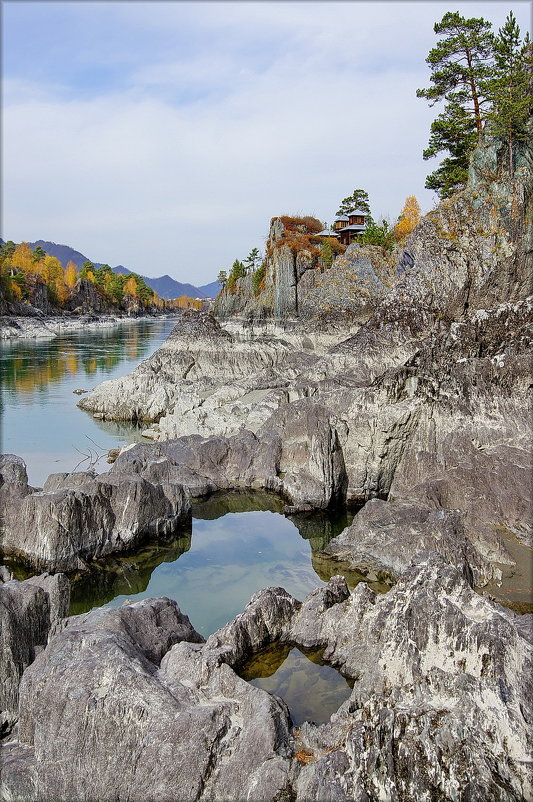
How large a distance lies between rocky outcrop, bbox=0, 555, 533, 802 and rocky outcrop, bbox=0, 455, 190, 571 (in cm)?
→ 556

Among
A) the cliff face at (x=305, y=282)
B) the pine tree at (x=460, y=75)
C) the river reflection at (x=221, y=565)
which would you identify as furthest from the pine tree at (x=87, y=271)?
the river reflection at (x=221, y=565)

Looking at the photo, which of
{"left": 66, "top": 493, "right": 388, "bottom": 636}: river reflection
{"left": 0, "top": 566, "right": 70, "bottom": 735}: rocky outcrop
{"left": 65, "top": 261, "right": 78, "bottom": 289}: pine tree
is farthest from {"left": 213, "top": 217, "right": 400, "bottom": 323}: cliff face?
{"left": 65, "top": 261, "right": 78, "bottom": 289}: pine tree

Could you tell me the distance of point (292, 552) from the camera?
46.8ft

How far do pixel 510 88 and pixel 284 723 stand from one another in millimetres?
31533

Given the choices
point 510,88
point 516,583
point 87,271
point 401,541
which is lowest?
point 516,583

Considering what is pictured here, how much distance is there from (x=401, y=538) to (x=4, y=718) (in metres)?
7.62

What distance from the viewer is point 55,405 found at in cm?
3209

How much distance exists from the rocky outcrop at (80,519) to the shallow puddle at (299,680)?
547 centimetres

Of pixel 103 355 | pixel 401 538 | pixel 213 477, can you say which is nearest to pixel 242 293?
pixel 103 355

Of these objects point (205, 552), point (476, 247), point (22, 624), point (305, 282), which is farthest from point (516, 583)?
point (305, 282)

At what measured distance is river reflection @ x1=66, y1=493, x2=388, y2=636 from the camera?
12000mm

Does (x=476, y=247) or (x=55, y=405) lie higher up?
(x=476, y=247)

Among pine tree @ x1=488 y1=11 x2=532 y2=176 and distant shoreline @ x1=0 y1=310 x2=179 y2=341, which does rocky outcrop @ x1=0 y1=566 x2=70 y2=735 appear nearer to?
pine tree @ x1=488 y1=11 x2=532 y2=176

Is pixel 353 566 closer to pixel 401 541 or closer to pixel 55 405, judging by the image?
pixel 401 541
